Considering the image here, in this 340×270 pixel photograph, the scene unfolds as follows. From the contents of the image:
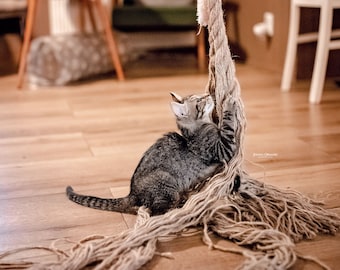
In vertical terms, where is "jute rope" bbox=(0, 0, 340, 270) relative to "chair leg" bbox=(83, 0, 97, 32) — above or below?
below

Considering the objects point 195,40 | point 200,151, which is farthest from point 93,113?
point 195,40

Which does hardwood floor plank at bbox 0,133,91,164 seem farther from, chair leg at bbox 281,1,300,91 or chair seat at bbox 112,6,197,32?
chair seat at bbox 112,6,197,32

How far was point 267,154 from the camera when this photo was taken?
4.86ft

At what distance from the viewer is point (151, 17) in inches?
119

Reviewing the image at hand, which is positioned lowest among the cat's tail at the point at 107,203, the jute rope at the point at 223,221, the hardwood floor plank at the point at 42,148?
the hardwood floor plank at the point at 42,148

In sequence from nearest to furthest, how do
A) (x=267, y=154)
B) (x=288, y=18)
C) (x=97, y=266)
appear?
(x=97, y=266) → (x=267, y=154) → (x=288, y=18)

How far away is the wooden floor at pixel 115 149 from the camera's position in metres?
1.02

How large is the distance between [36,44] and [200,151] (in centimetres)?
185

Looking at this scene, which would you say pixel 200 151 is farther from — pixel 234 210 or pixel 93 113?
pixel 93 113

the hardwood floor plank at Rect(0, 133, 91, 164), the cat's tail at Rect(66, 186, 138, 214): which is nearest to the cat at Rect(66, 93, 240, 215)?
the cat's tail at Rect(66, 186, 138, 214)

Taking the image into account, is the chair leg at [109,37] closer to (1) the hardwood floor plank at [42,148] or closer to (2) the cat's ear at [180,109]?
(1) the hardwood floor plank at [42,148]

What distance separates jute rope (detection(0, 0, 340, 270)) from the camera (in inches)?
34.4

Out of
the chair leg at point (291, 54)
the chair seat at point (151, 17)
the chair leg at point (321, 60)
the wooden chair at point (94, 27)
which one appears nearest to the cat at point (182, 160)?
the chair leg at point (321, 60)

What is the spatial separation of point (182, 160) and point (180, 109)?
109mm
